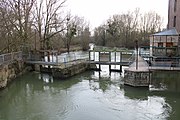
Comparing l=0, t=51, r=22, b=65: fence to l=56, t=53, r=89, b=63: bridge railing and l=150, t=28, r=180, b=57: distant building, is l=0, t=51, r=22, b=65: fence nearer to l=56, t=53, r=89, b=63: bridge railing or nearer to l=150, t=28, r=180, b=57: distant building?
l=56, t=53, r=89, b=63: bridge railing

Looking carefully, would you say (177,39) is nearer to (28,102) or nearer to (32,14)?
(28,102)

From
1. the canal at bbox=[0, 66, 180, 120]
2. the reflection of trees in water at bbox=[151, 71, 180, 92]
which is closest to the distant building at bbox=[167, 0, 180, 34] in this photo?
the reflection of trees in water at bbox=[151, 71, 180, 92]

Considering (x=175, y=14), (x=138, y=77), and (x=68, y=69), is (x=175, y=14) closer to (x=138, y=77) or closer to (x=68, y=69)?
(x=138, y=77)

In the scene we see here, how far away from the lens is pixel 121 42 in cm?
4869

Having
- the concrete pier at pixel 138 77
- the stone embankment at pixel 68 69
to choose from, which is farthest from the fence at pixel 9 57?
the concrete pier at pixel 138 77

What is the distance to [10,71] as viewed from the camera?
692 inches

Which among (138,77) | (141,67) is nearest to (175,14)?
(141,67)

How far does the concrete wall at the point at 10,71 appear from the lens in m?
15.2

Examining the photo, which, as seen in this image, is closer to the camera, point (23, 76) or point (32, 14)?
point (23, 76)

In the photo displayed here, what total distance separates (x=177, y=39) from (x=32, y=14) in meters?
16.0

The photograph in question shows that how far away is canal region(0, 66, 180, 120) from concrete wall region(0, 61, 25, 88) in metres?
0.53

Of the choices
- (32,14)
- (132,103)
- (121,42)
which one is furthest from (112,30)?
(132,103)

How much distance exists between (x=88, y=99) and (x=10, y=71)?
8212 mm

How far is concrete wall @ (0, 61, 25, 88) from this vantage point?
49.9 feet
